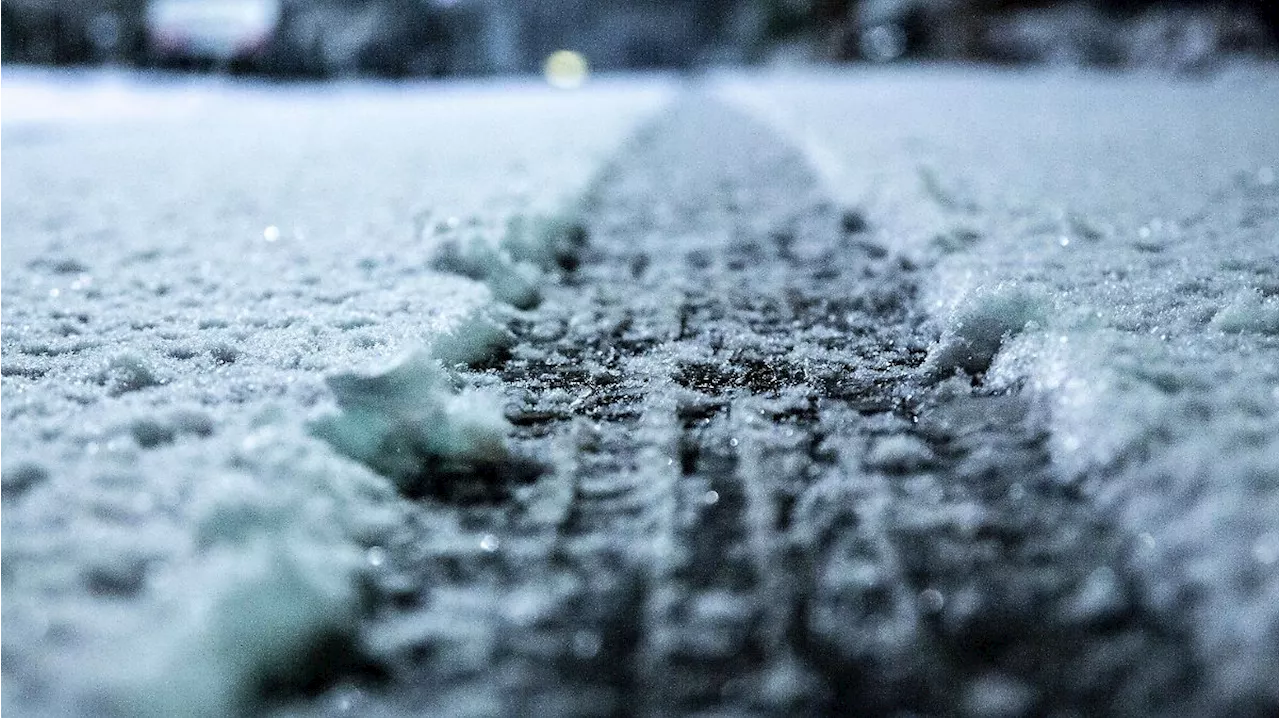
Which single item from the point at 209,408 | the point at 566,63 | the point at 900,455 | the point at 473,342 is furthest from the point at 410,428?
the point at 566,63

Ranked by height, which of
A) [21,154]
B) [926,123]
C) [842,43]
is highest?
[842,43]

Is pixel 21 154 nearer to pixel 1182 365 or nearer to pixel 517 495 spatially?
pixel 517 495

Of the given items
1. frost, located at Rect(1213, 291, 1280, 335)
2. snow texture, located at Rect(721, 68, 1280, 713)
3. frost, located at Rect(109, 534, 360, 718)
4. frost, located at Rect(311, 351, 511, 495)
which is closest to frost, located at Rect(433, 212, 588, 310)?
frost, located at Rect(311, 351, 511, 495)

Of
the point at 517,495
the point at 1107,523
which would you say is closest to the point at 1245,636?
the point at 1107,523

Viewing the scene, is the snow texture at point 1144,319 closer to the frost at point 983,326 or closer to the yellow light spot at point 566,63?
the frost at point 983,326

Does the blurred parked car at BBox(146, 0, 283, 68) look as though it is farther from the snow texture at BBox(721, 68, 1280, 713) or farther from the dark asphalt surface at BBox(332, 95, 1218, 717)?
the dark asphalt surface at BBox(332, 95, 1218, 717)

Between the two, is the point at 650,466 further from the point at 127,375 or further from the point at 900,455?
the point at 127,375
